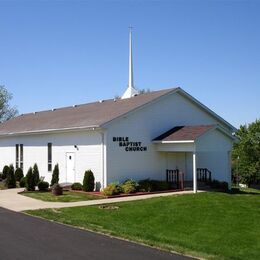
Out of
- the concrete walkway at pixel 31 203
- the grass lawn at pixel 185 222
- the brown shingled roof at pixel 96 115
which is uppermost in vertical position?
the brown shingled roof at pixel 96 115

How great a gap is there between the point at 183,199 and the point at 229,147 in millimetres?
7994

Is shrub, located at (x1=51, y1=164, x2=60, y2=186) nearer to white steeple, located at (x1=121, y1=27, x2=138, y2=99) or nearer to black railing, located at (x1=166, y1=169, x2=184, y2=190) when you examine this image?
black railing, located at (x1=166, y1=169, x2=184, y2=190)

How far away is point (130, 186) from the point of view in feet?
78.1

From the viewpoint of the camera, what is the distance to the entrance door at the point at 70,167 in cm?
2698

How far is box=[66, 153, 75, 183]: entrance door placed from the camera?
88.5ft

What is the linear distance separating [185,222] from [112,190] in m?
7.57

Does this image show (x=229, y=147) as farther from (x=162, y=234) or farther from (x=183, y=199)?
(x=162, y=234)

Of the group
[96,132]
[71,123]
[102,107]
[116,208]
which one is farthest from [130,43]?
[116,208]

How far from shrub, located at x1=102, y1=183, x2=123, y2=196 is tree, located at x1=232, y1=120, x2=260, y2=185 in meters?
32.7

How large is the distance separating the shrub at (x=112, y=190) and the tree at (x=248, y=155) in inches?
1287

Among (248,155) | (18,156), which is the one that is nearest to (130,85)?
(18,156)

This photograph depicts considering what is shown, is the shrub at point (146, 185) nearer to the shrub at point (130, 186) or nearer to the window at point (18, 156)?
the shrub at point (130, 186)

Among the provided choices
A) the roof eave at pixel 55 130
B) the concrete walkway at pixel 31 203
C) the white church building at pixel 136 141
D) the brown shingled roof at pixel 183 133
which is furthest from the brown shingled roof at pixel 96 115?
the concrete walkway at pixel 31 203

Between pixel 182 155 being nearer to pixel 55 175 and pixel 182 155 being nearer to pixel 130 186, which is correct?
pixel 130 186
